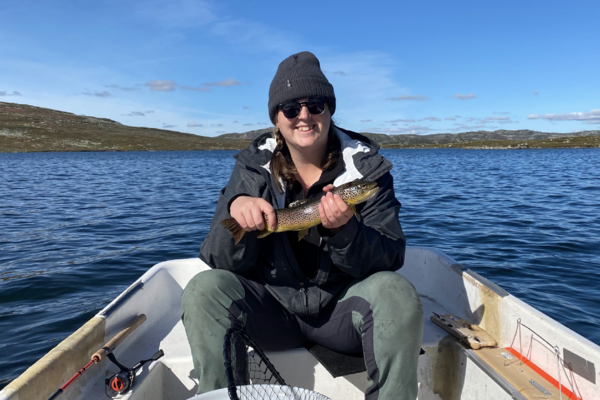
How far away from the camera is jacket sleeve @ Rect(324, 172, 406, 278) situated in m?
2.89

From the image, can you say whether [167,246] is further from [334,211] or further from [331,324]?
[334,211]

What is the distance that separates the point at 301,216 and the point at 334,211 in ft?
1.26

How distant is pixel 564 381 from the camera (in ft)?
10.5

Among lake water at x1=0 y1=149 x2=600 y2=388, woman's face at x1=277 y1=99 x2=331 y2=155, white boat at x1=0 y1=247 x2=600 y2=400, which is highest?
woman's face at x1=277 y1=99 x2=331 y2=155

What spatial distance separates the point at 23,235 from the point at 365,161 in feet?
43.3

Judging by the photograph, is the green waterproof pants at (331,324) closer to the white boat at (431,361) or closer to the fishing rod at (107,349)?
the white boat at (431,361)

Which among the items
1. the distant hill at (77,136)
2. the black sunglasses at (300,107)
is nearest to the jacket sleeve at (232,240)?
the black sunglasses at (300,107)

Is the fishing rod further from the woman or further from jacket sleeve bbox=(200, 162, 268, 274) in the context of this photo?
jacket sleeve bbox=(200, 162, 268, 274)

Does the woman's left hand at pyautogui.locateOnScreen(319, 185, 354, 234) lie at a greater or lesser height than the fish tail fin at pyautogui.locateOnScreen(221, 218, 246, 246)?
greater

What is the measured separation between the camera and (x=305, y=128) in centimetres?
343

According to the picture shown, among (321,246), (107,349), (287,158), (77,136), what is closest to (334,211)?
(321,246)

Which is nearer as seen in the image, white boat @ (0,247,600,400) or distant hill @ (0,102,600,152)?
white boat @ (0,247,600,400)

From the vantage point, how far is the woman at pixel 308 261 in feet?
8.99

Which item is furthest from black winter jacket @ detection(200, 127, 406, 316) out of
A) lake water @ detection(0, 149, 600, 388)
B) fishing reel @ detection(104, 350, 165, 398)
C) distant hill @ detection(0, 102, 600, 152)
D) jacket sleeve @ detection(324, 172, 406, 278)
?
distant hill @ detection(0, 102, 600, 152)
